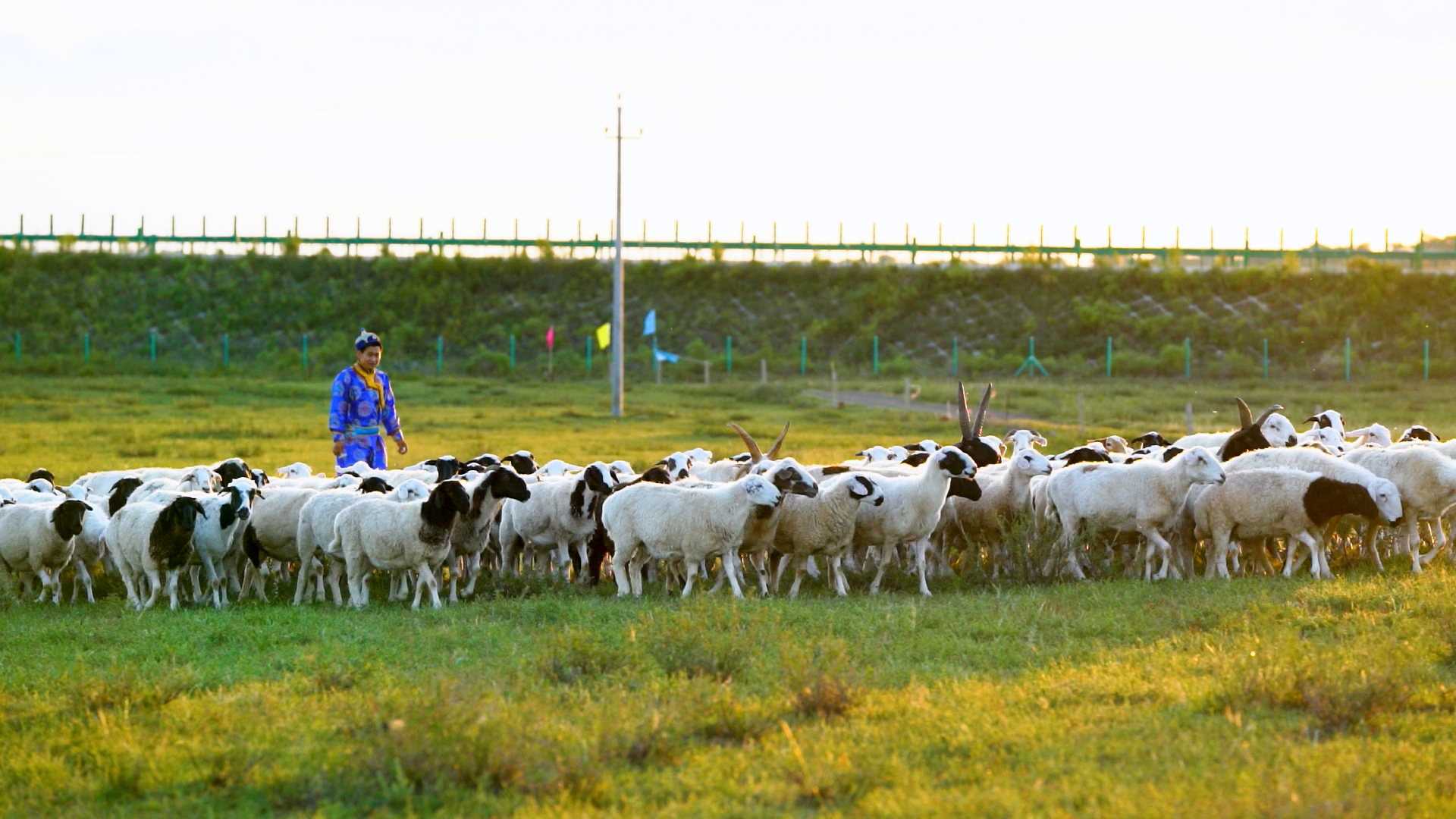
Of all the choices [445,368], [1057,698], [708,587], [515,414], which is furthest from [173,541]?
[445,368]

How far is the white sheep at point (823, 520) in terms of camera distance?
40.3 feet

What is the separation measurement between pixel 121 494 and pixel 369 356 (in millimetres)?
2527

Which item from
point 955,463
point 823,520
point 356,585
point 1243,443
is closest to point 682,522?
point 823,520

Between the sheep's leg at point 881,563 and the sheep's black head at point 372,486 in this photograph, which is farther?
the sheep's black head at point 372,486

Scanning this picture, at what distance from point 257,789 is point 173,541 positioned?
5857 millimetres

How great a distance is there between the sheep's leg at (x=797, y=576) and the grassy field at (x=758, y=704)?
0.19 m

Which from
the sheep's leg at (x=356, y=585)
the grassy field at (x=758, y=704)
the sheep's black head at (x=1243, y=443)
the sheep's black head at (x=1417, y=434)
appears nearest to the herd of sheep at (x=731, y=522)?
the sheep's leg at (x=356, y=585)

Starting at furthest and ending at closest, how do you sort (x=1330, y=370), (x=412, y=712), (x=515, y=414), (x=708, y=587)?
(x=1330, y=370) < (x=515, y=414) < (x=708, y=587) < (x=412, y=712)

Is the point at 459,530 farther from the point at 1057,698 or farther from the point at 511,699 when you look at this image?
the point at 1057,698

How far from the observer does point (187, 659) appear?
9086 millimetres

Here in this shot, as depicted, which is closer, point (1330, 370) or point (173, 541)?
point (173, 541)

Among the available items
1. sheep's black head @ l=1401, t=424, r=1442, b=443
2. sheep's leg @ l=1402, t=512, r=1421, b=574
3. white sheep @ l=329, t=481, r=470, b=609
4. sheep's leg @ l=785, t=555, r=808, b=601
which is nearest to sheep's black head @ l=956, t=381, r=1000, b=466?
sheep's leg @ l=785, t=555, r=808, b=601

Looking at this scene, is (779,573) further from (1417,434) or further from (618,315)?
(618,315)

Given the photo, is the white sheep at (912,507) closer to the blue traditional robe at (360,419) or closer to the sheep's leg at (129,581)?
the blue traditional robe at (360,419)
